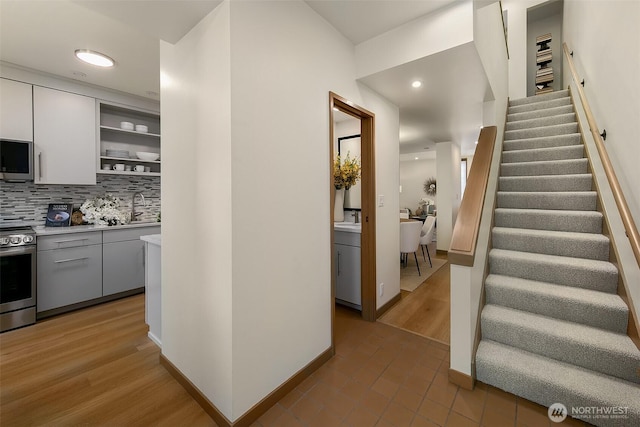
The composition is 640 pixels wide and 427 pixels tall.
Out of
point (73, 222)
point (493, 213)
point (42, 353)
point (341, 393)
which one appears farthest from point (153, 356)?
point (493, 213)

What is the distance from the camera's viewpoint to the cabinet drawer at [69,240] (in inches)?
108

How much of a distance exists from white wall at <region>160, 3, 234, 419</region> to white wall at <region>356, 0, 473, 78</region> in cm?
135

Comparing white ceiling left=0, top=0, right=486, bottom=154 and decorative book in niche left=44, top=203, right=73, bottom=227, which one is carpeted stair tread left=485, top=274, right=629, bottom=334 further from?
decorative book in niche left=44, top=203, right=73, bottom=227

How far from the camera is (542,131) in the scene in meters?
3.50

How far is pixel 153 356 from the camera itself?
2148 millimetres

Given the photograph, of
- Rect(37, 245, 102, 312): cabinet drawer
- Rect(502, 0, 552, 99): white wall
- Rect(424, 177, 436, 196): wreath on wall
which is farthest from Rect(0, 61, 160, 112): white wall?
Rect(424, 177, 436, 196): wreath on wall

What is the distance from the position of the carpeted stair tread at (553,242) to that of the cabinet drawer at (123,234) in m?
4.09

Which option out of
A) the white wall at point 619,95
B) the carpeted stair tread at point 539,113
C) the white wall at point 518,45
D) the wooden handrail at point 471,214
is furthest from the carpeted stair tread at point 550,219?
the white wall at point 518,45

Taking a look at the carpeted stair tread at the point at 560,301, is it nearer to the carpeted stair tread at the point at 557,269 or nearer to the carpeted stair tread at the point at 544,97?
the carpeted stair tread at the point at 557,269

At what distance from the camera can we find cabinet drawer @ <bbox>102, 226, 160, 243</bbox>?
3.14m

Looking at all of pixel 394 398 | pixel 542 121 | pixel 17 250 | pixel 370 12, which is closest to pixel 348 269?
pixel 394 398

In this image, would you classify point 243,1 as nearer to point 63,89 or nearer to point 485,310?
point 485,310

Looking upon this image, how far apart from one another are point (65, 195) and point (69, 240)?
0.81 m

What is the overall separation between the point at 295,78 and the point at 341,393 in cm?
212
